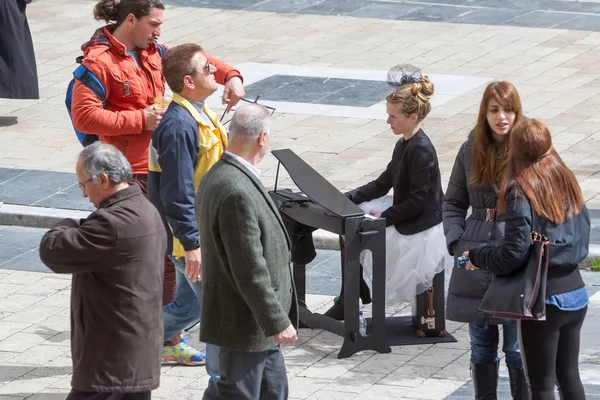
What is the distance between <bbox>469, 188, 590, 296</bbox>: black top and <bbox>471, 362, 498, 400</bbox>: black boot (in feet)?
2.64

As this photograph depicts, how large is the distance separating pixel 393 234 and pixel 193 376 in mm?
1577

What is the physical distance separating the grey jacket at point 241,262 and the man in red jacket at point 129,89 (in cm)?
182

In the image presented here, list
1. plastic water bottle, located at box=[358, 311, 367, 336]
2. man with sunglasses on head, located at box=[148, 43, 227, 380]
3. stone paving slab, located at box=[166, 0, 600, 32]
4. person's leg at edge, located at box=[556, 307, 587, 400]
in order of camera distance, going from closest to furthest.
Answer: person's leg at edge, located at box=[556, 307, 587, 400] → man with sunglasses on head, located at box=[148, 43, 227, 380] → plastic water bottle, located at box=[358, 311, 367, 336] → stone paving slab, located at box=[166, 0, 600, 32]

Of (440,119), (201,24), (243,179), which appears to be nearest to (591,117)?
(440,119)

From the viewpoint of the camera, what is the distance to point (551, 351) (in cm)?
654

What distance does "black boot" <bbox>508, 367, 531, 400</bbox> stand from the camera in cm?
725

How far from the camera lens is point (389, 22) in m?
18.4

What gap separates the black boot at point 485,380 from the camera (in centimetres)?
722

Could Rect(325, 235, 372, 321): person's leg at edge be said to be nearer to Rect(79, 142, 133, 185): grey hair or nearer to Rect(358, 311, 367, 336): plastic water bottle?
Rect(358, 311, 367, 336): plastic water bottle

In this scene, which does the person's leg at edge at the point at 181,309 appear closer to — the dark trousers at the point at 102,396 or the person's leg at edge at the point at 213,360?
the person's leg at edge at the point at 213,360

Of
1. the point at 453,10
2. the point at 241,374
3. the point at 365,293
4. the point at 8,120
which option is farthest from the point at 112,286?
the point at 453,10

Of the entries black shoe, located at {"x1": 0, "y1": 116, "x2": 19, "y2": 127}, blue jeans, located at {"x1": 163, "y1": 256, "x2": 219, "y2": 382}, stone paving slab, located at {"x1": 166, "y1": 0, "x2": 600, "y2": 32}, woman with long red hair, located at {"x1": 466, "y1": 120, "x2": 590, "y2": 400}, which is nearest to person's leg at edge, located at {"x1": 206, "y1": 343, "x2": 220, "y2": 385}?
blue jeans, located at {"x1": 163, "y1": 256, "x2": 219, "y2": 382}

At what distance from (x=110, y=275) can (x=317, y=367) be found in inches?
96.1

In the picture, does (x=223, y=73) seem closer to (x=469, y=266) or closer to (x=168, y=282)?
(x=168, y=282)
